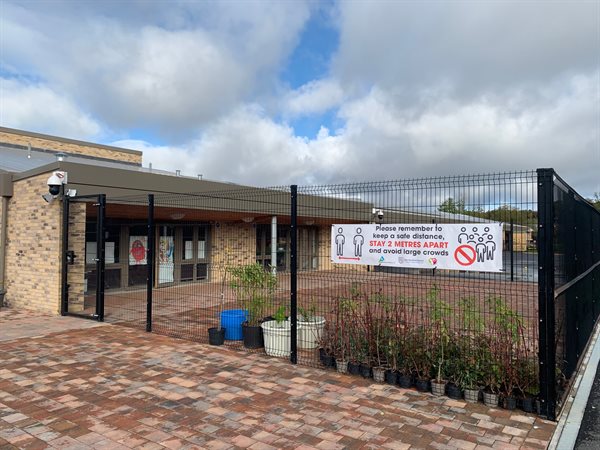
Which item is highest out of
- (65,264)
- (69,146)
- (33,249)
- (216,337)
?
(69,146)

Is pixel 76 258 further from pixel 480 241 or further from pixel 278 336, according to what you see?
pixel 480 241

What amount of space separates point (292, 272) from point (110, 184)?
6.62 metres

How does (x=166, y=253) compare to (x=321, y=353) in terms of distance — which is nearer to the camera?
(x=321, y=353)

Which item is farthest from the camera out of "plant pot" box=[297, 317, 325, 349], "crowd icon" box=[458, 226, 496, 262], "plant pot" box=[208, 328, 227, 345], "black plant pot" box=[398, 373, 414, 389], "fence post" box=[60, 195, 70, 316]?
"fence post" box=[60, 195, 70, 316]

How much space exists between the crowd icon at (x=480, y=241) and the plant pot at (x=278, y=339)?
272cm

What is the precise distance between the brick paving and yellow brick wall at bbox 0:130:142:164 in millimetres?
19178

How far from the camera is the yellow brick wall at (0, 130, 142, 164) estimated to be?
21.8 meters

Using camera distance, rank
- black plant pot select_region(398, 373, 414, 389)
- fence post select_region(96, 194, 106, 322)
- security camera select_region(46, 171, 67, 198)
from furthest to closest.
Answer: security camera select_region(46, 171, 67, 198) → fence post select_region(96, 194, 106, 322) → black plant pot select_region(398, 373, 414, 389)

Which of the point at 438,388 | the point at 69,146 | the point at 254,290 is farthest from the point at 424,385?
the point at 69,146

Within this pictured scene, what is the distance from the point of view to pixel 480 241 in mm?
4852

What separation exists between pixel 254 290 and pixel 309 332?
45.7 inches

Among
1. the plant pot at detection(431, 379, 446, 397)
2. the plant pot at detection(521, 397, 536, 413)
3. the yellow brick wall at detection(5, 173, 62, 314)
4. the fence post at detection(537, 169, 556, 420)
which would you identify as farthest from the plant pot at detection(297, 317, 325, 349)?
the yellow brick wall at detection(5, 173, 62, 314)

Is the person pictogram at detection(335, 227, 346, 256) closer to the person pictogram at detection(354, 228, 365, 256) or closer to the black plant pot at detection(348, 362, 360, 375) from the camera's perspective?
the person pictogram at detection(354, 228, 365, 256)

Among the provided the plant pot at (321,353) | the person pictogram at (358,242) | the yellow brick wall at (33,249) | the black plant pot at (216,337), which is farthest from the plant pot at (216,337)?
the yellow brick wall at (33,249)
